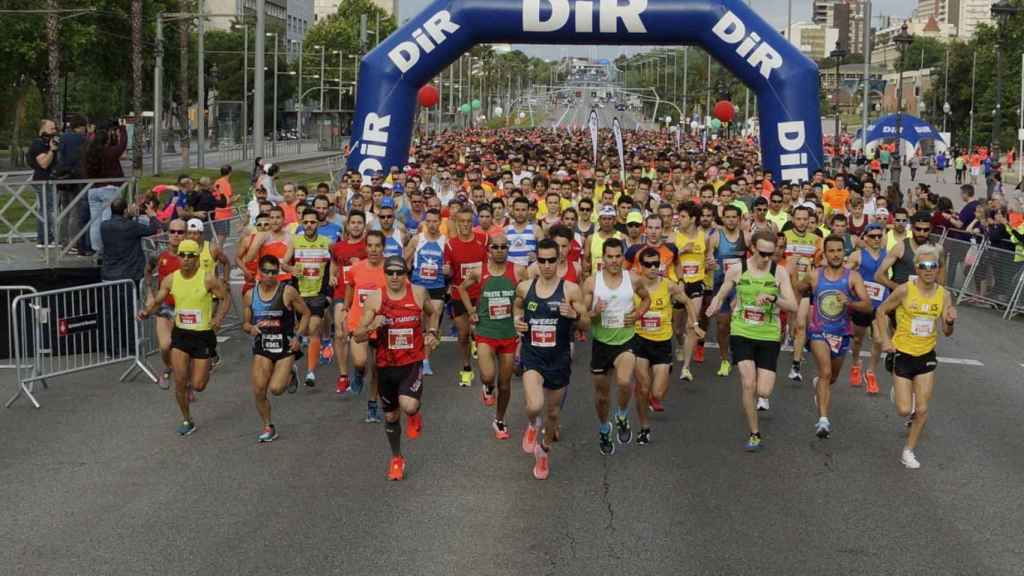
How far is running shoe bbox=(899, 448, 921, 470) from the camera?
9.95 metres

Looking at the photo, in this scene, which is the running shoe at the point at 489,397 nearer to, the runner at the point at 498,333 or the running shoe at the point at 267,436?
the runner at the point at 498,333

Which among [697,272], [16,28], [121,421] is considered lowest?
[121,421]

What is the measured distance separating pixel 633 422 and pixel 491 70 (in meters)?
149

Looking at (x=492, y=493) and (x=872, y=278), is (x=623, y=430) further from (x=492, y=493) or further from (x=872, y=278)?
(x=872, y=278)

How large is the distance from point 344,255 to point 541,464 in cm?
434

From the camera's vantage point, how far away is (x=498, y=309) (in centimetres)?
1093

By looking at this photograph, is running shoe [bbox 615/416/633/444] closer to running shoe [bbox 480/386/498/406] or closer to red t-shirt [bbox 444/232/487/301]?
running shoe [bbox 480/386/498/406]

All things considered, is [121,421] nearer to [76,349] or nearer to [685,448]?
[76,349]

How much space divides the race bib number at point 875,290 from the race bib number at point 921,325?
111 inches

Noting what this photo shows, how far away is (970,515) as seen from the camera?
8609 mm

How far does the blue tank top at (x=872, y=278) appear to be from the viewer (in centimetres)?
1296

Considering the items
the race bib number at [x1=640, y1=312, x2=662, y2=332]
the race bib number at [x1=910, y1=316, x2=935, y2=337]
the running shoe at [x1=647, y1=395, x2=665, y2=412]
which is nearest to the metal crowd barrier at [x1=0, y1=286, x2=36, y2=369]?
the running shoe at [x1=647, y1=395, x2=665, y2=412]

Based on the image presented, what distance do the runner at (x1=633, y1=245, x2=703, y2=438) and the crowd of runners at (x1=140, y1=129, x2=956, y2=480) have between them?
0.05ft

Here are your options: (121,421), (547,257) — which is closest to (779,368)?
(547,257)
